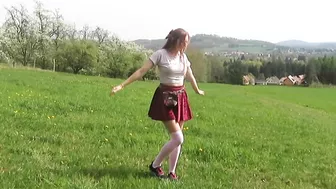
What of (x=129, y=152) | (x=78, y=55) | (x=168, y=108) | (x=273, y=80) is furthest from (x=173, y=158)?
(x=273, y=80)

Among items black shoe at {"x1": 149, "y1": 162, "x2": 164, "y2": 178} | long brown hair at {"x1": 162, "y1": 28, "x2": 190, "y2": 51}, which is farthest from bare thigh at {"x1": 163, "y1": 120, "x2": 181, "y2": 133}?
long brown hair at {"x1": 162, "y1": 28, "x2": 190, "y2": 51}

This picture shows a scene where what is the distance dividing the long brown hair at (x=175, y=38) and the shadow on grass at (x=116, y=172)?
1782mm

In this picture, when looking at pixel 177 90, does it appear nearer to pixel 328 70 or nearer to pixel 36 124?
pixel 36 124

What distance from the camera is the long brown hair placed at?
5355 millimetres

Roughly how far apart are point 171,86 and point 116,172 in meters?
1.43

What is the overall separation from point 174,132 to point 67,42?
6224 cm

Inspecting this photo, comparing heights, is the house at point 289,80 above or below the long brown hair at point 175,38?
below

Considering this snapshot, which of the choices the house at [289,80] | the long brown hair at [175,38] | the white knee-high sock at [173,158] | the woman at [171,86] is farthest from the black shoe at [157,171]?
the house at [289,80]

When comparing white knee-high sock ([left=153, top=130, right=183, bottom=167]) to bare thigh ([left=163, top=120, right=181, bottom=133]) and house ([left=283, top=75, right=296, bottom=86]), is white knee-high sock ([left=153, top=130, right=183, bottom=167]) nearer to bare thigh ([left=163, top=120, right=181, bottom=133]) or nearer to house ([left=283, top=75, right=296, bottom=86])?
bare thigh ([left=163, top=120, right=181, bottom=133])

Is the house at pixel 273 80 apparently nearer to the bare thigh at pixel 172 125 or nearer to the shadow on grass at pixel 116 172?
the shadow on grass at pixel 116 172

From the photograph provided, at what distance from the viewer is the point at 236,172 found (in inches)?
248

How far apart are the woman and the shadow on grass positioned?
0.27 meters

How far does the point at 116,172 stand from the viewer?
18.4ft

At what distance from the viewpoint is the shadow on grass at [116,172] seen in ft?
17.8
